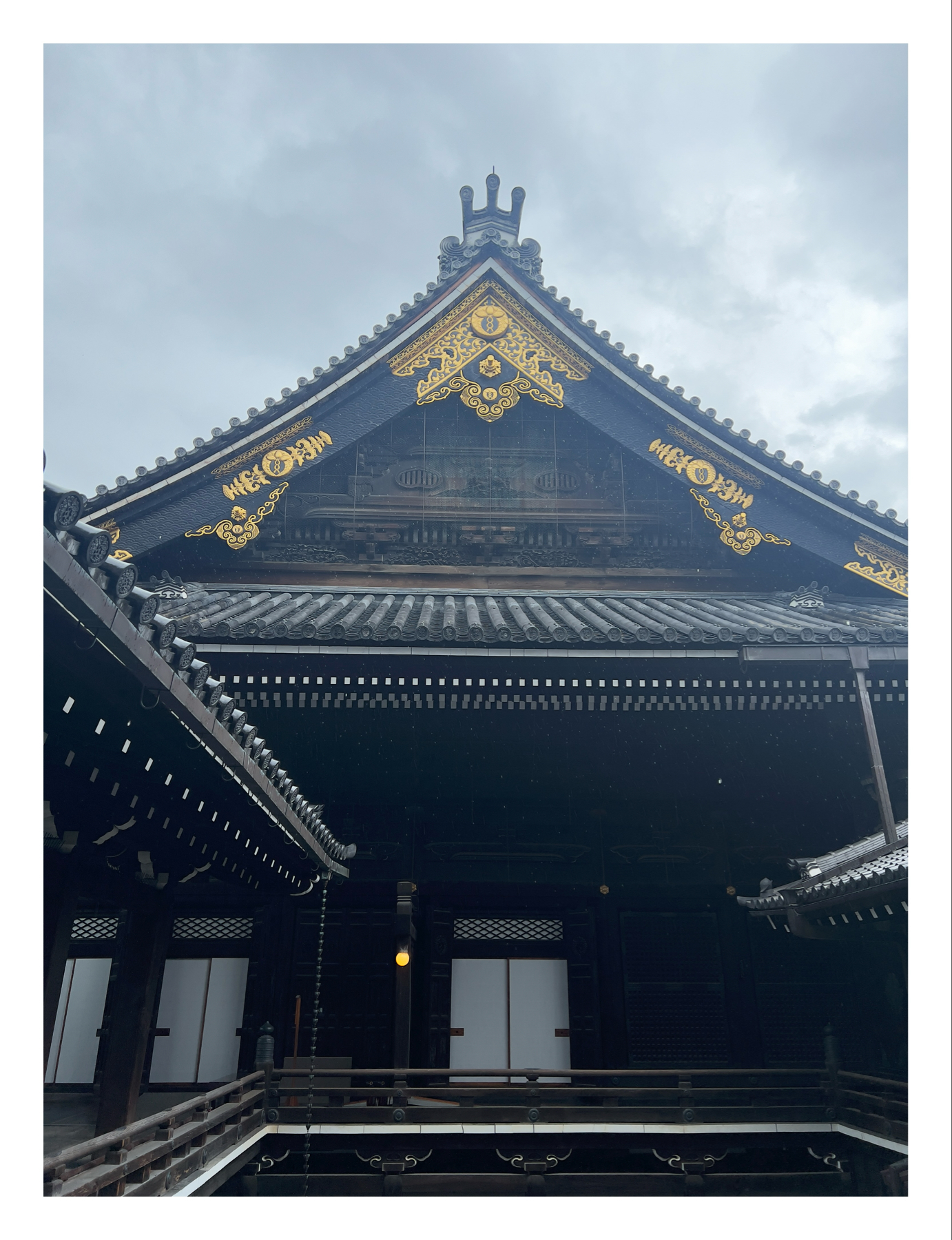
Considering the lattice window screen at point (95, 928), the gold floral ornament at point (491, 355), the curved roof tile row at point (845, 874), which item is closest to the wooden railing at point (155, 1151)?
the lattice window screen at point (95, 928)

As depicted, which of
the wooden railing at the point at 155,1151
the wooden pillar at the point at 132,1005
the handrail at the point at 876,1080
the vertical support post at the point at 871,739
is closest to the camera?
the wooden railing at the point at 155,1151

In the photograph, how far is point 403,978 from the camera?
7.11m

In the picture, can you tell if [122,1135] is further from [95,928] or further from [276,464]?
[276,464]

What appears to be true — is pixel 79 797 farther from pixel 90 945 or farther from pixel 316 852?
pixel 90 945

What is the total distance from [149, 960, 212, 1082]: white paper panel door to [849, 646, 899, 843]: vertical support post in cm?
618

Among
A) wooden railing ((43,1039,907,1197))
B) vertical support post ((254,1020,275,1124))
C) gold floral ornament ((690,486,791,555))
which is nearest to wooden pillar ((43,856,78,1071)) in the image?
wooden railing ((43,1039,907,1197))

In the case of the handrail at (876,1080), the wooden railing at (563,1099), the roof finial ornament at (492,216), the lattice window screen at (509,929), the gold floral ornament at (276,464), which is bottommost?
the wooden railing at (563,1099)

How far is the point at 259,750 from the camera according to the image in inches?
183

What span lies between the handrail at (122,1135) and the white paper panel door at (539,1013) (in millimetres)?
2805

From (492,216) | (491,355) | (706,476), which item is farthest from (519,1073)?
(492,216)

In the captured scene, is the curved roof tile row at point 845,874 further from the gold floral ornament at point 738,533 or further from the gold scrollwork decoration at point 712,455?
the gold scrollwork decoration at point 712,455

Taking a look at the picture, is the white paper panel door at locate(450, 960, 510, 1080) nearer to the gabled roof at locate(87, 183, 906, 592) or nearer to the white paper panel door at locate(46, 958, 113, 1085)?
the white paper panel door at locate(46, 958, 113, 1085)

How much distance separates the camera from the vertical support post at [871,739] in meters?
5.94

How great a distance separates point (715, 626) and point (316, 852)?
3764 millimetres
